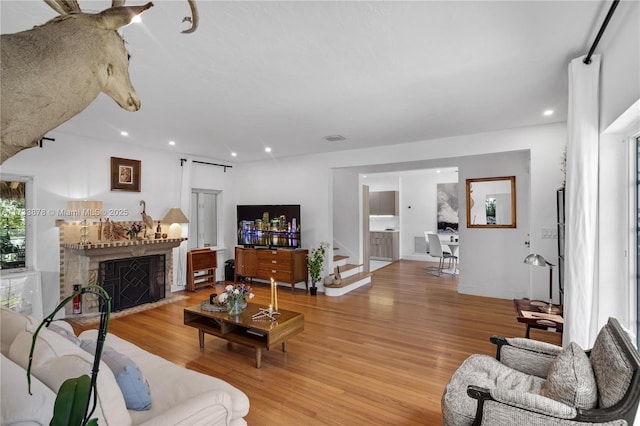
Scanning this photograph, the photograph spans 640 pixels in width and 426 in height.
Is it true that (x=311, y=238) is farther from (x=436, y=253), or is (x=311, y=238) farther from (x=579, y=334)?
(x=579, y=334)

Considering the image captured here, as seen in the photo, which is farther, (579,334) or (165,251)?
(165,251)

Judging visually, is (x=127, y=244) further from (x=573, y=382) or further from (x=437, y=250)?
(x=437, y=250)

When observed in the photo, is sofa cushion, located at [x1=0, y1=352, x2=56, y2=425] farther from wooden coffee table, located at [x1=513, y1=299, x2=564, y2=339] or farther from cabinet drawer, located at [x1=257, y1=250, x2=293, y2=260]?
cabinet drawer, located at [x1=257, y1=250, x2=293, y2=260]

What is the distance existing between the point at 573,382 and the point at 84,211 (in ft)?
18.7

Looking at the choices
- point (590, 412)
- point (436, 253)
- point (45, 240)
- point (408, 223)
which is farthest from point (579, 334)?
point (408, 223)

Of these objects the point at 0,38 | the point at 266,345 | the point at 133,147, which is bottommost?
the point at 266,345

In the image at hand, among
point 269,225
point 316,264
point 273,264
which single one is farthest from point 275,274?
point 269,225

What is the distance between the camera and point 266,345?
292 cm

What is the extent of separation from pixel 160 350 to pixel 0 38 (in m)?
3.48

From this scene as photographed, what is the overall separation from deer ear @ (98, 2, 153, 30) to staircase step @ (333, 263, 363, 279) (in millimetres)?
5748

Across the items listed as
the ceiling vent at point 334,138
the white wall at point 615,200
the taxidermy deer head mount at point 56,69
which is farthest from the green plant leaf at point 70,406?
the ceiling vent at point 334,138

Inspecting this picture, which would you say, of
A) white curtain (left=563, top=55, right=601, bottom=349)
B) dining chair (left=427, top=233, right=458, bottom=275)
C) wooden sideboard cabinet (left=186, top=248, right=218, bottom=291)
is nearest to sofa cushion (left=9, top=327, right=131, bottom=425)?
white curtain (left=563, top=55, right=601, bottom=349)

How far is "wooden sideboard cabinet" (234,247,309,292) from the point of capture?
5.89 metres

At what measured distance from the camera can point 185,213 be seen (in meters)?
6.03
